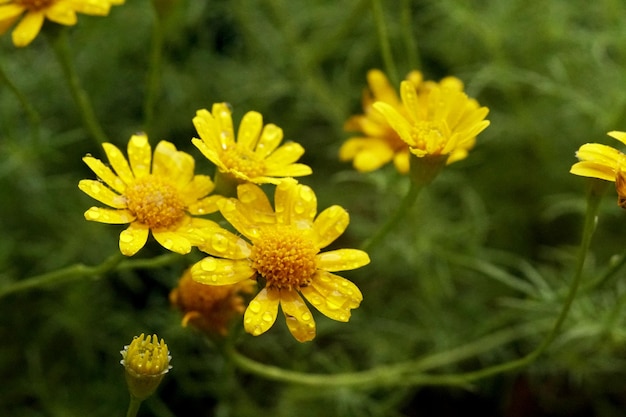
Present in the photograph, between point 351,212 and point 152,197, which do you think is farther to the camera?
point 351,212

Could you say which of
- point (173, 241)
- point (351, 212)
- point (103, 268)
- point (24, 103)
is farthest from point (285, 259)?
point (351, 212)

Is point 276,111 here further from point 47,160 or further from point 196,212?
point 196,212

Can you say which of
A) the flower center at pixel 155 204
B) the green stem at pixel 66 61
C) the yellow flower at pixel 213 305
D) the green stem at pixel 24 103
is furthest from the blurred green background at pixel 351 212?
the flower center at pixel 155 204

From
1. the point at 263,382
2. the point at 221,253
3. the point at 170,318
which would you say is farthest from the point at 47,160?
the point at 221,253

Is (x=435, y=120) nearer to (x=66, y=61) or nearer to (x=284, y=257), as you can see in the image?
(x=284, y=257)

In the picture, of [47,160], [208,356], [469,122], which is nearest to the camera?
[469,122]

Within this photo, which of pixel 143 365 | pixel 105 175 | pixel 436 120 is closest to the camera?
pixel 143 365

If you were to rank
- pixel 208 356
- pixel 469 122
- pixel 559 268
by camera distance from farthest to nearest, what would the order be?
pixel 559 268 < pixel 208 356 < pixel 469 122

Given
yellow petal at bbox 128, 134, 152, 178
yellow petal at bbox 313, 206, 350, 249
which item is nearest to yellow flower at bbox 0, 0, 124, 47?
yellow petal at bbox 128, 134, 152, 178
